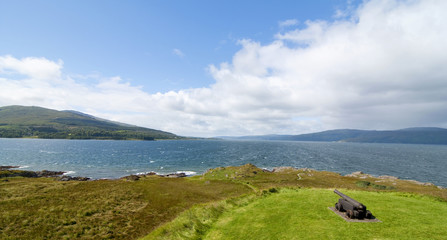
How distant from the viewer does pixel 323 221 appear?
15.1 m

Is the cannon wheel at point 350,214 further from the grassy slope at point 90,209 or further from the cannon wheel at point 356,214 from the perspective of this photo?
the grassy slope at point 90,209

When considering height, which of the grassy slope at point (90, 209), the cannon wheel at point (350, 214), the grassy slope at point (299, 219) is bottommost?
the grassy slope at point (90, 209)

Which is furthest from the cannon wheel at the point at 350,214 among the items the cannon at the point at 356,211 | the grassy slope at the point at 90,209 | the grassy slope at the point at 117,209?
the grassy slope at the point at 90,209

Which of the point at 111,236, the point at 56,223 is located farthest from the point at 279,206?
Result: the point at 56,223

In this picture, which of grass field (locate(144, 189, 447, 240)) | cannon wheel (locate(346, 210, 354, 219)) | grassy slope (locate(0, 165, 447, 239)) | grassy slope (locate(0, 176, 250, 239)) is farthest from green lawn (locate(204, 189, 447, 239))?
grassy slope (locate(0, 176, 250, 239))

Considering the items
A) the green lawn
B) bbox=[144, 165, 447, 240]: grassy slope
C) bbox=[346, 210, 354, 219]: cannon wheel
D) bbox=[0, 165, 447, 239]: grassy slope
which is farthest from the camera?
bbox=[0, 165, 447, 239]: grassy slope

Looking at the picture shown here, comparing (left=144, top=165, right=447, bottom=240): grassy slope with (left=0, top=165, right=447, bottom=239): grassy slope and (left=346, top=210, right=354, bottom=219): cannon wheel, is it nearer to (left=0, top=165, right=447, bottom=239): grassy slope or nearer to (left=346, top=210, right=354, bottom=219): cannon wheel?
(left=0, top=165, right=447, bottom=239): grassy slope

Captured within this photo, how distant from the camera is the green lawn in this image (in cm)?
1297

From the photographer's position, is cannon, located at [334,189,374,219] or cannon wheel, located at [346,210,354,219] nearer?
cannon, located at [334,189,374,219]

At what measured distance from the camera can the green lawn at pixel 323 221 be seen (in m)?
13.0

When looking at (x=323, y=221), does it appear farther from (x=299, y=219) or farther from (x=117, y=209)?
(x=117, y=209)

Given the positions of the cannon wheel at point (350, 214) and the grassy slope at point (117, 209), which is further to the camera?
the grassy slope at point (117, 209)

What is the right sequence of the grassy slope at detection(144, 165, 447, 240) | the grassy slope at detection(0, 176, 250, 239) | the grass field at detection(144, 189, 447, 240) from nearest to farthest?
1. the grass field at detection(144, 189, 447, 240)
2. the grassy slope at detection(144, 165, 447, 240)
3. the grassy slope at detection(0, 176, 250, 239)

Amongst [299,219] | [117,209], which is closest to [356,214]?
[299,219]
